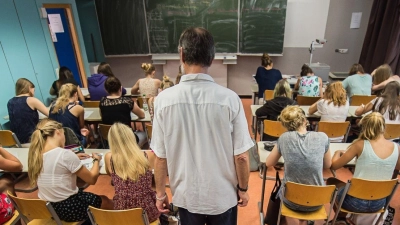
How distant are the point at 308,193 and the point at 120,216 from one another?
128 centimetres

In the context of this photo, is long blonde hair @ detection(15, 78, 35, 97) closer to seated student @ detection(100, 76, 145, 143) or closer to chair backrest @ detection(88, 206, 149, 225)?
seated student @ detection(100, 76, 145, 143)

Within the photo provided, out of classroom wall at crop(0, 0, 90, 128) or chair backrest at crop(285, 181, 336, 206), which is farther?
classroom wall at crop(0, 0, 90, 128)

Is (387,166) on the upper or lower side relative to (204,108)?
lower

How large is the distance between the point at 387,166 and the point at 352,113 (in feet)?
5.40

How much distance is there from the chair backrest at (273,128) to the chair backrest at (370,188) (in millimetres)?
1068

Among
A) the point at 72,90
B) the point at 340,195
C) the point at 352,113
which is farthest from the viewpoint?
the point at 352,113

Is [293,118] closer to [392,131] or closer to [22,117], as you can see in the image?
[392,131]

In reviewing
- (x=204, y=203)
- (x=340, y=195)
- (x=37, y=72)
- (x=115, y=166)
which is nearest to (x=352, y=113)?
(x=340, y=195)

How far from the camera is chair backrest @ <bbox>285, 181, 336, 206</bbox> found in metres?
1.68

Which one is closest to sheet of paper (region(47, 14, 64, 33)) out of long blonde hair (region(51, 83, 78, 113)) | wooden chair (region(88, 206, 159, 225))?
long blonde hair (region(51, 83, 78, 113))

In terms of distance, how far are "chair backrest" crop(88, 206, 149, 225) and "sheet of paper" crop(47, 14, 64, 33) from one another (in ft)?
14.5

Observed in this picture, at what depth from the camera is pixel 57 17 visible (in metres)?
4.87

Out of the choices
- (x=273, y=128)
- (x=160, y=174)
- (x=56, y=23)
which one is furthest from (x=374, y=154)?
(x=56, y=23)

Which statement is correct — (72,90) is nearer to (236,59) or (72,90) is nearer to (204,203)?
(204,203)
